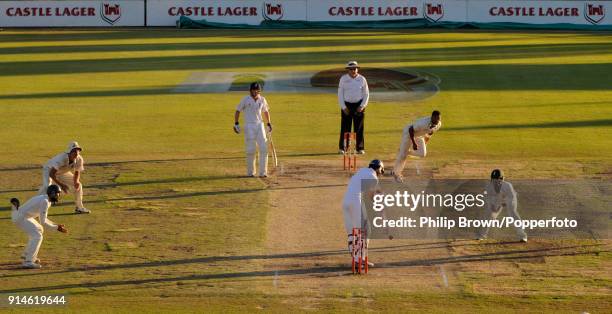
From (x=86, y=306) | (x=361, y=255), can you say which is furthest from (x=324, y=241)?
(x=86, y=306)

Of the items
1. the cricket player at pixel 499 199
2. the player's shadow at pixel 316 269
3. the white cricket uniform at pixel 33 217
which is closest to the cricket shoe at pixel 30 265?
the white cricket uniform at pixel 33 217

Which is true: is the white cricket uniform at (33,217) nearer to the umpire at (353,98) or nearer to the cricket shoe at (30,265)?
the cricket shoe at (30,265)

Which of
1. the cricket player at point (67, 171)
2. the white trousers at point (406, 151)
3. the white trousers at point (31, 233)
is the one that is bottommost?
the white trousers at point (31, 233)

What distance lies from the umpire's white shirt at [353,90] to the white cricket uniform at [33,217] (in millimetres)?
10421

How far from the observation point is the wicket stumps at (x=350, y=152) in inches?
1083

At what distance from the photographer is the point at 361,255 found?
65.7 feet

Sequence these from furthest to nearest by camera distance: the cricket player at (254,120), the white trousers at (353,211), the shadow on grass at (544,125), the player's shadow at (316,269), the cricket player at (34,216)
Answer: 1. the shadow on grass at (544,125)
2. the cricket player at (254,120)
3. the cricket player at (34,216)
4. the white trousers at (353,211)
5. the player's shadow at (316,269)

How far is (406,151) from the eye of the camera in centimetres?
2608

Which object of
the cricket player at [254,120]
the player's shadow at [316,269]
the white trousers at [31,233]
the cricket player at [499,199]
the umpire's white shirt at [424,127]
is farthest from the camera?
the cricket player at [254,120]

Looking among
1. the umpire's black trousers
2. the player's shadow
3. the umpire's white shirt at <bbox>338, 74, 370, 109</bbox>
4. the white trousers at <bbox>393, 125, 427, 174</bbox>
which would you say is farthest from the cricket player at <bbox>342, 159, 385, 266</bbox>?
the umpire's black trousers

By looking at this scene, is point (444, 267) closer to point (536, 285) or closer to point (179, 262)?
point (536, 285)

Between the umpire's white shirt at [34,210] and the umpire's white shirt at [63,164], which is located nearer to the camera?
the umpire's white shirt at [34,210]

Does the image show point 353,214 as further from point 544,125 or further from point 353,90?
point 544,125

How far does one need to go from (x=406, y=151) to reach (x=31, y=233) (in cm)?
940
